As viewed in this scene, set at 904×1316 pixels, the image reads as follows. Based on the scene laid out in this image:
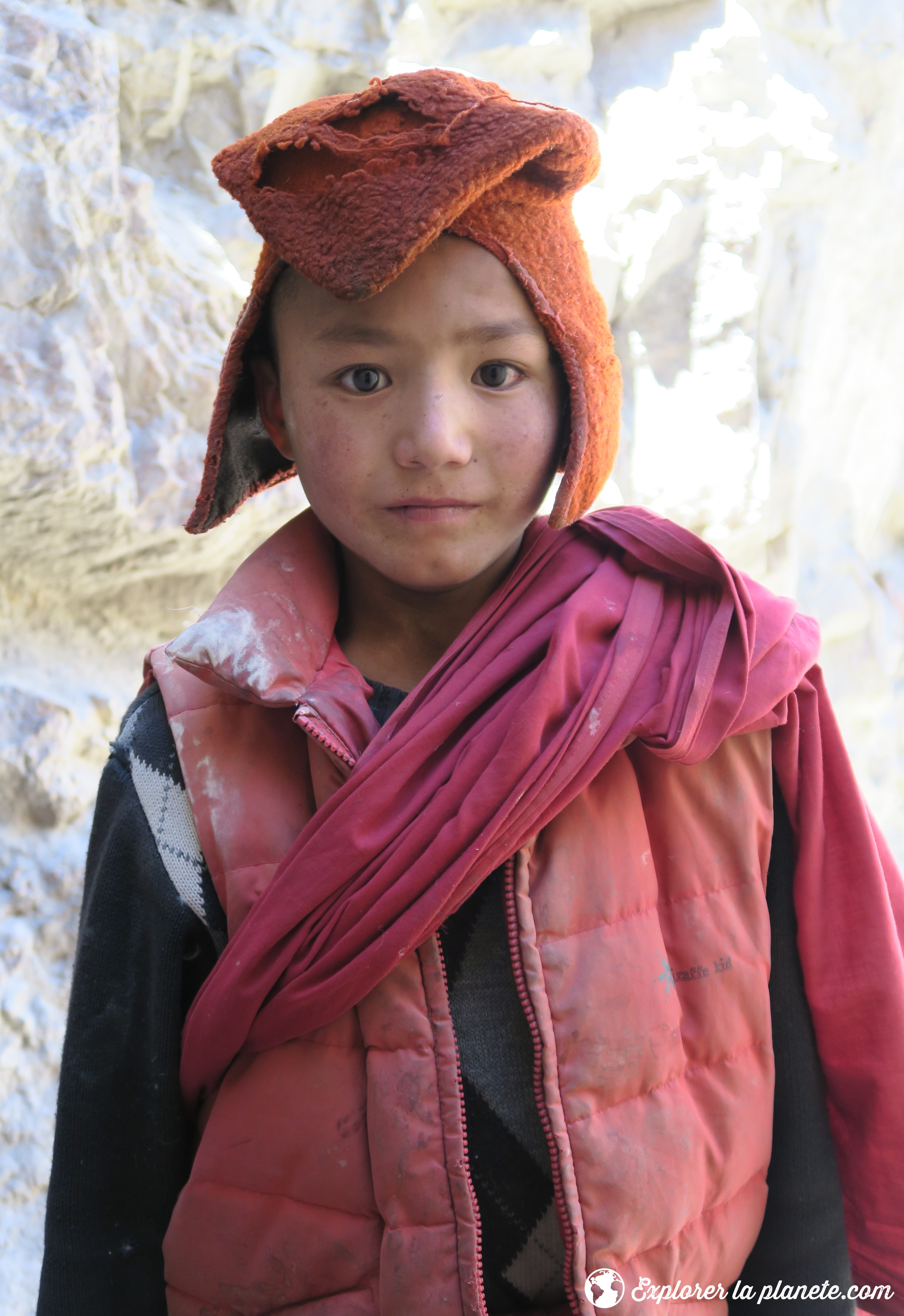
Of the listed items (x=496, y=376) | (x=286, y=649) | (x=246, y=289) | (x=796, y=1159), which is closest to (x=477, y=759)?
(x=286, y=649)

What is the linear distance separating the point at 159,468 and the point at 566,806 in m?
0.95

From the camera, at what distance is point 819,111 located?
6.73 feet

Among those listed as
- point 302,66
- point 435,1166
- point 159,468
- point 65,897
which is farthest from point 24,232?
point 435,1166

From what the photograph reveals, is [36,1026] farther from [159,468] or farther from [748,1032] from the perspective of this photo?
[748,1032]

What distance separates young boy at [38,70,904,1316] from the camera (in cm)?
70

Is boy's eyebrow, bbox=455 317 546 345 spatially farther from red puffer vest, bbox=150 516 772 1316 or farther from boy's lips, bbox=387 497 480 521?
red puffer vest, bbox=150 516 772 1316

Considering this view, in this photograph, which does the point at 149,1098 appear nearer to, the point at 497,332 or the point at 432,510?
the point at 432,510

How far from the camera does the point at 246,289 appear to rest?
1601 millimetres

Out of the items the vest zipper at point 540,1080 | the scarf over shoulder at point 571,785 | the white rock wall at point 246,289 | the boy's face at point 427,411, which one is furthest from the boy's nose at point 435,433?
the white rock wall at point 246,289

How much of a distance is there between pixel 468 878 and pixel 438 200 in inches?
17.8

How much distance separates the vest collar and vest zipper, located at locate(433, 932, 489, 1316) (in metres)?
0.16

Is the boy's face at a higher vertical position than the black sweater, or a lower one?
higher

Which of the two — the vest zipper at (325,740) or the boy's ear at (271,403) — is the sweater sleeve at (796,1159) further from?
the boy's ear at (271,403)

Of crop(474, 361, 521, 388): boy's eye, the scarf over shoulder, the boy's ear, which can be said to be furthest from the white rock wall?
crop(474, 361, 521, 388): boy's eye
